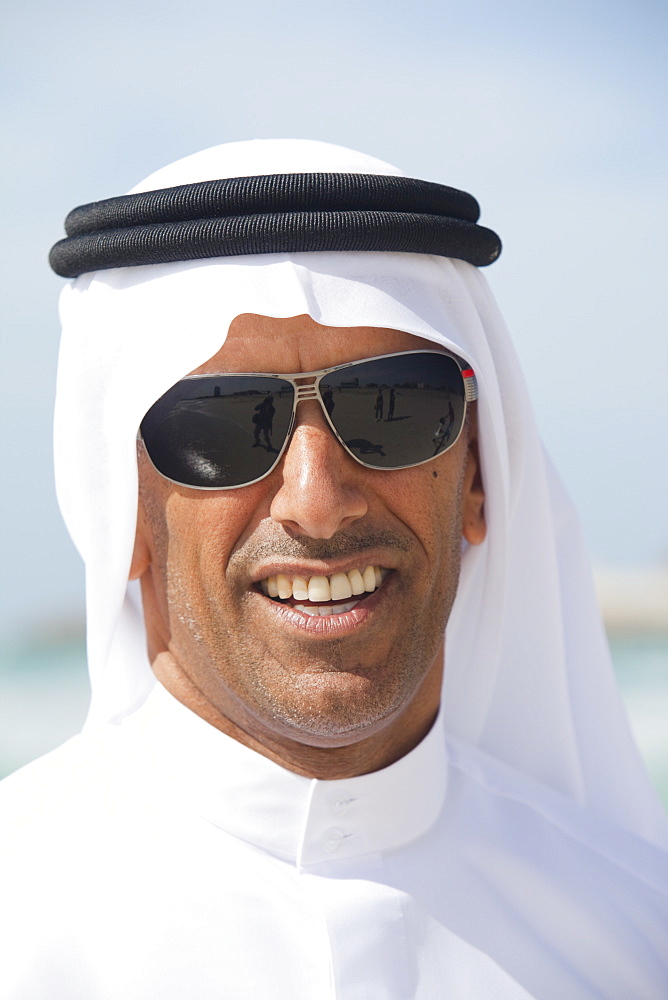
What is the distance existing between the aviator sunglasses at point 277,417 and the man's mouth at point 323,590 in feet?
0.73

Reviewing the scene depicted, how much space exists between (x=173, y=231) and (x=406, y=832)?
4.63 feet

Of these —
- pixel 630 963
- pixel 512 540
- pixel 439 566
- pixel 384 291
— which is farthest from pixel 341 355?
pixel 630 963

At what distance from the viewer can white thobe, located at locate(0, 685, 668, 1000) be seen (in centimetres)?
220

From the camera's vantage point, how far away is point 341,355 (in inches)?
92.7

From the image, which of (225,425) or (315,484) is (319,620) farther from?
(225,425)

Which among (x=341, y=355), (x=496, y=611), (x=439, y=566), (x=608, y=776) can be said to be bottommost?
(x=608, y=776)

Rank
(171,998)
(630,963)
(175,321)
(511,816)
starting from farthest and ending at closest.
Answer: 1. (511,816)
2. (630,963)
3. (175,321)
4. (171,998)

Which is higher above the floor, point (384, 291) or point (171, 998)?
point (384, 291)

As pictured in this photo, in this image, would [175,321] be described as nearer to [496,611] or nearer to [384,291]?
[384,291]

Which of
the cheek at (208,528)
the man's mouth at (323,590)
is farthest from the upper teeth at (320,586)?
the cheek at (208,528)

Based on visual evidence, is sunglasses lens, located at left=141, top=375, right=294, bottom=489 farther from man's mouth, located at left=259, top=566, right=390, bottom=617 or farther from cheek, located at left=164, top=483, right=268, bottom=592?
man's mouth, located at left=259, top=566, right=390, bottom=617

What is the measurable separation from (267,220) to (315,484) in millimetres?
566

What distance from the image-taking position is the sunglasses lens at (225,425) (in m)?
2.28

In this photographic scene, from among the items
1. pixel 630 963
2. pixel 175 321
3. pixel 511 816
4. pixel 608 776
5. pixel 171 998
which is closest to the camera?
pixel 171 998
